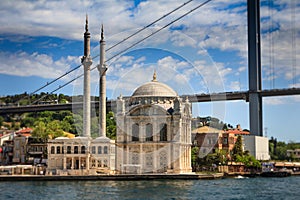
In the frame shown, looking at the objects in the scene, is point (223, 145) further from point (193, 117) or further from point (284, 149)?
point (284, 149)

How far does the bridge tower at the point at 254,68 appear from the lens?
6712 cm

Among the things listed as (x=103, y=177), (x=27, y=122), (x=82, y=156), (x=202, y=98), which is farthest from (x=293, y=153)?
(x=103, y=177)

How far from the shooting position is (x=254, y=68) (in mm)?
69938

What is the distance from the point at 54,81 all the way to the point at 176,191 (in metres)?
34.6

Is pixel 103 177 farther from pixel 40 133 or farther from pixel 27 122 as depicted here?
pixel 27 122

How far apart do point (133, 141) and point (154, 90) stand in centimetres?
476

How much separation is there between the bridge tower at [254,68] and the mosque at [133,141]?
1443 centimetres

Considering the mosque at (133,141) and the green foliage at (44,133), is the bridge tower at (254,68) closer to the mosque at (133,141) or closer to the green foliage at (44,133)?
the mosque at (133,141)

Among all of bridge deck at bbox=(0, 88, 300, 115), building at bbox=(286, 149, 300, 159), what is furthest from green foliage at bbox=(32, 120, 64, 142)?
building at bbox=(286, 149, 300, 159)

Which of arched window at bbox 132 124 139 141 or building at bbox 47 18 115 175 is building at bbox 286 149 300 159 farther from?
building at bbox 47 18 115 175

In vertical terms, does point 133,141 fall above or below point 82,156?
above

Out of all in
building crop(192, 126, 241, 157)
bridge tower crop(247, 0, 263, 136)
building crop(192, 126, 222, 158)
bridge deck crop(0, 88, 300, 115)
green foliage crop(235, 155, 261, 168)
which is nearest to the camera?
green foliage crop(235, 155, 261, 168)

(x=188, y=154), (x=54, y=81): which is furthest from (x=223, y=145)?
(x=54, y=81)

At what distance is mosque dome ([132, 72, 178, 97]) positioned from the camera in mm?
54375
